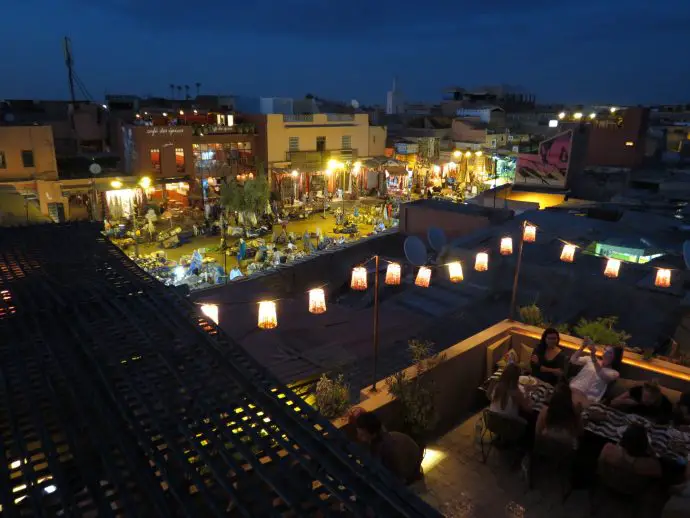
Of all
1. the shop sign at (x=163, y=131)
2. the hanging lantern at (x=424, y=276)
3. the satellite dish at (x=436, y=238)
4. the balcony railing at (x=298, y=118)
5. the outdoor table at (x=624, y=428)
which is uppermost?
the balcony railing at (x=298, y=118)

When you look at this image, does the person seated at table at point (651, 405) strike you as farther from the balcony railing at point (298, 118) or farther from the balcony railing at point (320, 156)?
the balcony railing at point (298, 118)

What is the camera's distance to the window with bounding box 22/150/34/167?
2448 cm

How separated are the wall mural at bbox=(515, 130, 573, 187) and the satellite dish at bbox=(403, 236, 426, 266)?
17.5 m

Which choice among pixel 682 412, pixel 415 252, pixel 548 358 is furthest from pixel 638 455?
pixel 415 252

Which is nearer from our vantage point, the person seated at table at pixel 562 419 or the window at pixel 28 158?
the person seated at table at pixel 562 419

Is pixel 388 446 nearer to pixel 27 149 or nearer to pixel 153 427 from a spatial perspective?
pixel 153 427

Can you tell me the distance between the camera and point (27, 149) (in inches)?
963

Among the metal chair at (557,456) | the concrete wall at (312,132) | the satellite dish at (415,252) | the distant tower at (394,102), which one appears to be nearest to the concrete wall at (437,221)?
the satellite dish at (415,252)

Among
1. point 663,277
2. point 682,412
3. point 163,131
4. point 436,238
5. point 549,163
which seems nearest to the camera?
point 682,412

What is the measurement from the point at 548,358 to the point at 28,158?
25.9 metres

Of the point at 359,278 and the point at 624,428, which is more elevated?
the point at 359,278

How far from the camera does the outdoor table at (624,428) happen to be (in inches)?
205

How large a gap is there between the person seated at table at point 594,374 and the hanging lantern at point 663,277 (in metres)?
4.33

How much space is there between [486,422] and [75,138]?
30626mm
